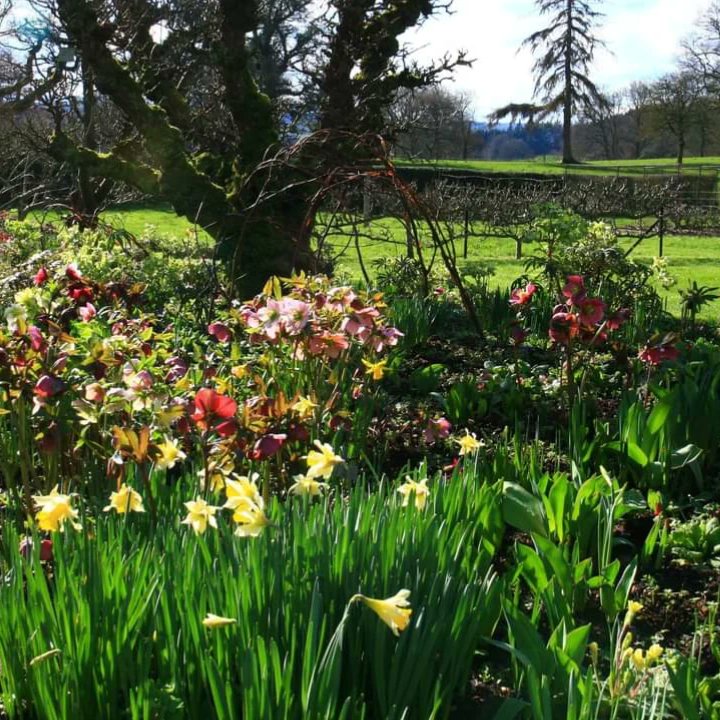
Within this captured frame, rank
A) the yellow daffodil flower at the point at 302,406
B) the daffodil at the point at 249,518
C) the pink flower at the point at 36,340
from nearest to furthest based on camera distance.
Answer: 1. the daffodil at the point at 249,518
2. the yellow daffodil flower at the point at 302,406
3. the pink flower at the point at 36,340

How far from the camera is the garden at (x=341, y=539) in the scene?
4.86 ft

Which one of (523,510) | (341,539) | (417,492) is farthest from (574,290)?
(341,539)

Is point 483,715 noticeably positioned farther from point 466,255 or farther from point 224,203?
point 466,255

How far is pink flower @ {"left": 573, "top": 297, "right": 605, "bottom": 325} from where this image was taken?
10.4ft

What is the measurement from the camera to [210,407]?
2.10 meters

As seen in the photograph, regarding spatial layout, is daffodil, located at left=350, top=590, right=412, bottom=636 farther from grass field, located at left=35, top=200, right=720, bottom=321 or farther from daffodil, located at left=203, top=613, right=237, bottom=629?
grass field, located at left=35, top=200, right=720, bottom=321

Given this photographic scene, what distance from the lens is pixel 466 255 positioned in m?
15.2

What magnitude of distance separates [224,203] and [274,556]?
5.94m

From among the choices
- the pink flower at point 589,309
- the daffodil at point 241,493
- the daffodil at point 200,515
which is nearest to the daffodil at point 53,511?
the daffodil at point 200,515

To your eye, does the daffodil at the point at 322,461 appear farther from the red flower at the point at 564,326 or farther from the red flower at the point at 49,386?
the red flower at the point at 564,326

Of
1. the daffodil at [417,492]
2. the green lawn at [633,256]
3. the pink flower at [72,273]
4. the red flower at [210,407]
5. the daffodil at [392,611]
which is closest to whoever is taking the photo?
the daffodil at [392,611]

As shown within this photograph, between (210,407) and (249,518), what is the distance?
1.89ft

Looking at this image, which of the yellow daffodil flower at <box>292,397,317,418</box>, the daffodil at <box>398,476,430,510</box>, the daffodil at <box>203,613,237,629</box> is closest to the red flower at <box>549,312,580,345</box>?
the yellow daffodil flower at <box>292,397,317,418</box>

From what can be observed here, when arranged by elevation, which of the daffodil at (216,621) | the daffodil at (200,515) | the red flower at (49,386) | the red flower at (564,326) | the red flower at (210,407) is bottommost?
the daffodil at (216,621)
